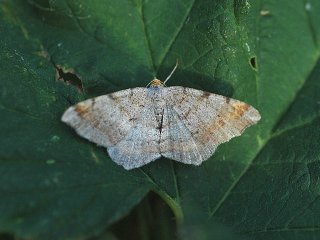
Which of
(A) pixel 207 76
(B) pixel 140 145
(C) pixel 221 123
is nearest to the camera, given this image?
(B) pixel 140 145

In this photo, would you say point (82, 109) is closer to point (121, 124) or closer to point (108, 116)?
point (108, 116)

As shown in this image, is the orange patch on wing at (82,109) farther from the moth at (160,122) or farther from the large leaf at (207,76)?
the large leaf at (207,76)

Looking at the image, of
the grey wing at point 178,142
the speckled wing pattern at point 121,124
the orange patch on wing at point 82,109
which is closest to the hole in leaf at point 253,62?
the grey wing at point 178,142

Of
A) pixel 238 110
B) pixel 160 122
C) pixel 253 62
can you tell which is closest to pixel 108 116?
pixel 160 122

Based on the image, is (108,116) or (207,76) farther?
(207,76)

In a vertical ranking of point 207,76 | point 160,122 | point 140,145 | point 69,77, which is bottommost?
point 140,145

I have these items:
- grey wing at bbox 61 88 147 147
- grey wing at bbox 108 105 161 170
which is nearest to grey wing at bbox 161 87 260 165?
grey wing at bbox 108 105 161 170

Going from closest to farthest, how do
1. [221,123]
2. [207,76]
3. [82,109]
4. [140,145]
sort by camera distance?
[82,109]
[140,145]
[221,123]
[207,76]

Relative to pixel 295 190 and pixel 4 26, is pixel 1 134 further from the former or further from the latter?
pixel 295 190

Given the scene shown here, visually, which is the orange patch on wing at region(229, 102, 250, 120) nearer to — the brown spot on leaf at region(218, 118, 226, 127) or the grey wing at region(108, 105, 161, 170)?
the brown spot on leaf at region(218, 118, 226, 127)
